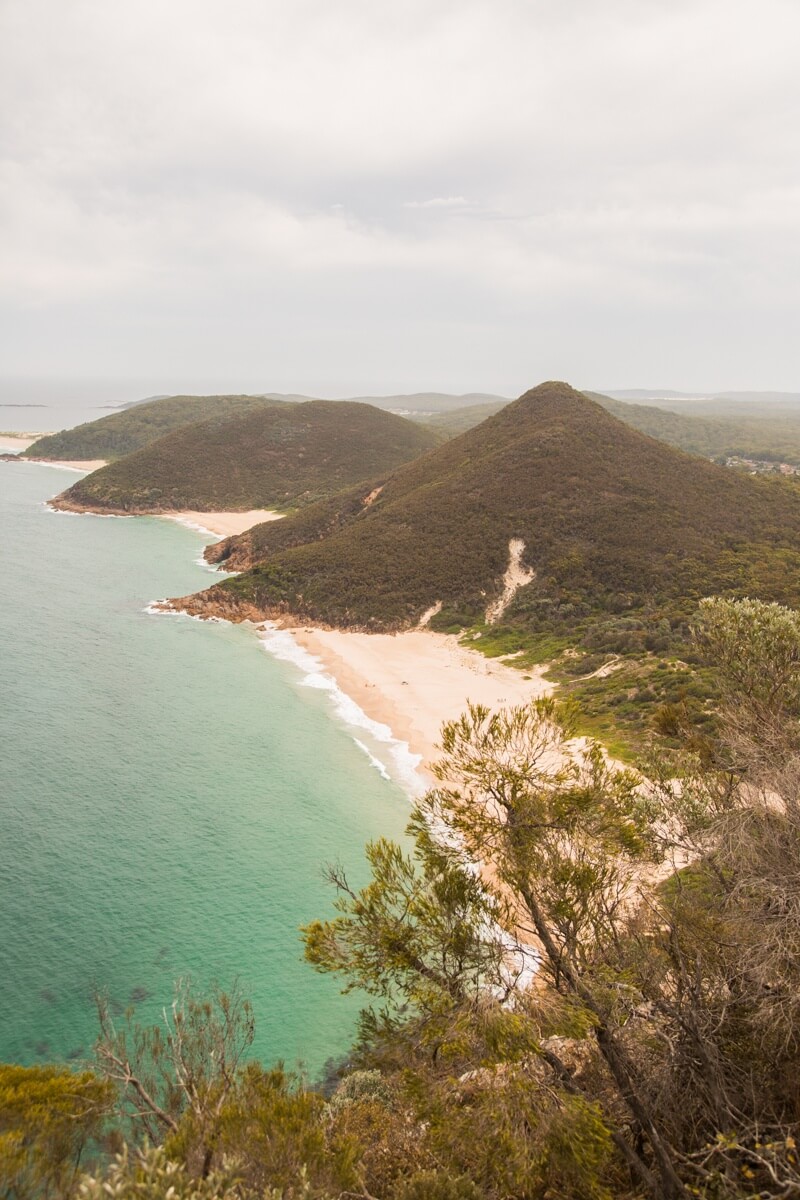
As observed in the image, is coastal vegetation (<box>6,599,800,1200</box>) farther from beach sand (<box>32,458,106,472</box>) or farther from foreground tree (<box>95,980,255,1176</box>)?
beach sand (<box>32,458,106,472</box>)

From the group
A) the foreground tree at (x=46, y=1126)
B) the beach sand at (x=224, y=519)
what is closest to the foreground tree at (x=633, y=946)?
the foreground tree at (x=46, y=1126)

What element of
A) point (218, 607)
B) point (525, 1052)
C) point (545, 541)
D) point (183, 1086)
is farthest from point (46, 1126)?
point (545, 541)

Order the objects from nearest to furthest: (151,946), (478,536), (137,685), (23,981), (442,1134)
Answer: (442,1134) < (23,981) < (151,946) < (137,685) < (478,536)

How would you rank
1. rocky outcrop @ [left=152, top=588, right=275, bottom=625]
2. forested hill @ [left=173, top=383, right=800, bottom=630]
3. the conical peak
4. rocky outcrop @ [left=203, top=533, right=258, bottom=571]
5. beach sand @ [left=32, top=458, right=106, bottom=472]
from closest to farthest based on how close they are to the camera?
forested hill @ [left=173, top=383, right=800, bottom=630] → rocky outcrop @ [left=152, top=588, right=275, bottom=625] → rocky outcrop @ [left=203, top=533, right=258, bottom=571] → the conical peak → beach sand @ [left=32, top=458, right=106, bottom=472]

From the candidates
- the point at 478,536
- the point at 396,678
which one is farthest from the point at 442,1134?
the point at 478,536

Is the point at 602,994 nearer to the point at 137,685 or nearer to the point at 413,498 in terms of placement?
the point at 137,685

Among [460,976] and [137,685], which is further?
[137,685]

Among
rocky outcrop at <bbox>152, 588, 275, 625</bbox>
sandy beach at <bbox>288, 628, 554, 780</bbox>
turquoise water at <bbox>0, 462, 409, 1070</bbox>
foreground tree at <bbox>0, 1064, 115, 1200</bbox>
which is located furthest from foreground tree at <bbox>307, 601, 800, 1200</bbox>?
rocky outcrop at <bbox>152, 588, 275, 625</bbox>
